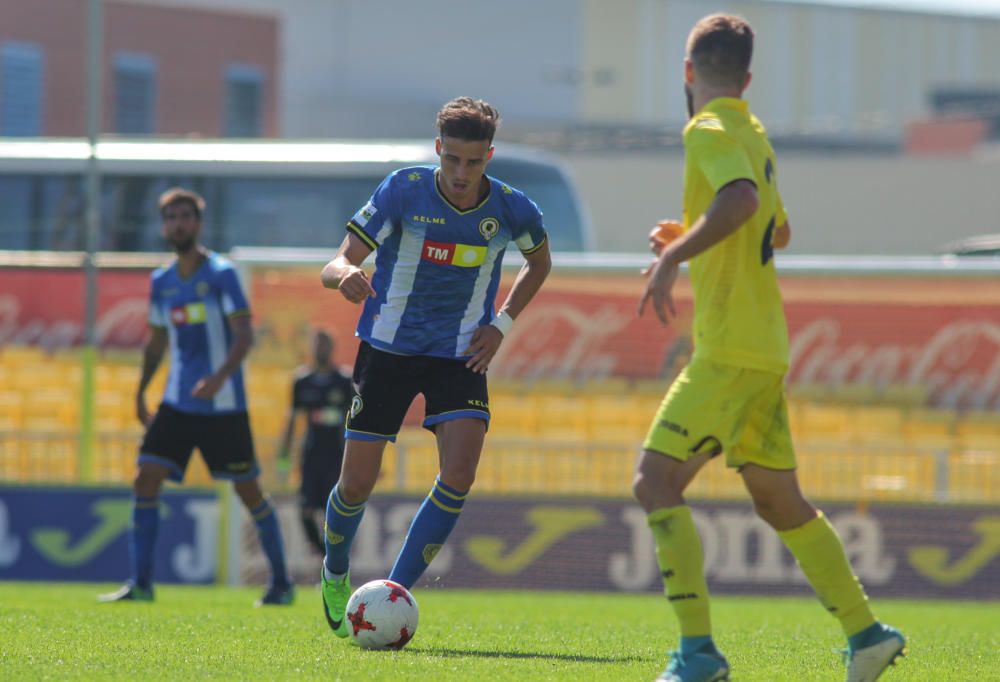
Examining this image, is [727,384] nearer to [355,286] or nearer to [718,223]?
[718,223]

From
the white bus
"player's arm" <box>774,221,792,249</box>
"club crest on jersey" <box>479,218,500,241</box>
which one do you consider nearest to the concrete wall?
the white bus

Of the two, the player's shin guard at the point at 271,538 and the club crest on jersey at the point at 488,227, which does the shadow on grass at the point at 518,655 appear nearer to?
the club crest on jersey at the point at 488,227

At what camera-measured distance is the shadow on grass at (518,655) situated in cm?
605

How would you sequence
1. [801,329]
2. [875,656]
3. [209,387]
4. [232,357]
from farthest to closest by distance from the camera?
[801,329] < [232,357] < [209,387] < [875,656]

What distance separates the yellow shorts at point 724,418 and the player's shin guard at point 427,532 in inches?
56.7

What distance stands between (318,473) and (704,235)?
8435 mm

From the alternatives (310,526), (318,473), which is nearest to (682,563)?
(318,473)

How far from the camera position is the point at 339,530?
6.70m

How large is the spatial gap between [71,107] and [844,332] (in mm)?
23014

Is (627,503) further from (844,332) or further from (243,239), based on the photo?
(243,239)

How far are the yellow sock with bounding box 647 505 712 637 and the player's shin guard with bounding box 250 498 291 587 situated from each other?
4688 mm

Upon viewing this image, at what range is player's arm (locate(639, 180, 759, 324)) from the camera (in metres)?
4.84

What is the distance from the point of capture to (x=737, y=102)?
5199 mm

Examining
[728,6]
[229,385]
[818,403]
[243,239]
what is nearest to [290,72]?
[728,6]
